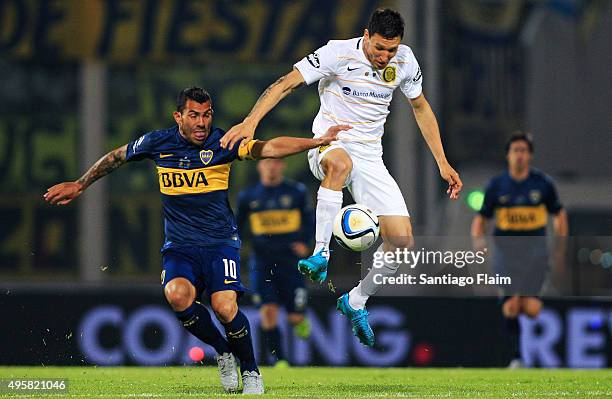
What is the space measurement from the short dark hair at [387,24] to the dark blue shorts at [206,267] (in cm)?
185

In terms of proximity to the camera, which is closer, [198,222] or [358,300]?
[198,222]

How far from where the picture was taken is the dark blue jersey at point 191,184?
11.9 m

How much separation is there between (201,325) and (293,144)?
1512 mm

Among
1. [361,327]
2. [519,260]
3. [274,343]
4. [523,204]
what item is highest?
[523,204]

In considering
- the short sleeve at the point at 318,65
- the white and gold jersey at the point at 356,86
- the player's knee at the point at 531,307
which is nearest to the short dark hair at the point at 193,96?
the short sleeve at the point at 318,65

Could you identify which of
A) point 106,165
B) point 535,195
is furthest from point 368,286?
point 535,195

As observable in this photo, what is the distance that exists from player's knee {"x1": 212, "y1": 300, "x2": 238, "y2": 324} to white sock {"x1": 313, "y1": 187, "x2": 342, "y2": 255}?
0.87 metres

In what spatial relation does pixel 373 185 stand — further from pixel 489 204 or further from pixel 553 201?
pixel 553 201

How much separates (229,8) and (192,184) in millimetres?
8470

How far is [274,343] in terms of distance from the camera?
642 inches

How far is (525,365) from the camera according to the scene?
16.2 meters

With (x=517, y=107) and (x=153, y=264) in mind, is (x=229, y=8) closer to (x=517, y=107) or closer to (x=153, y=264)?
(x=153, y=264)

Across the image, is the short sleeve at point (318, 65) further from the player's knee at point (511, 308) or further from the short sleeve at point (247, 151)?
the player's knee at point (511, 308)

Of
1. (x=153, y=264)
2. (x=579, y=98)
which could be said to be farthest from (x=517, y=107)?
(x=153, y=264)
